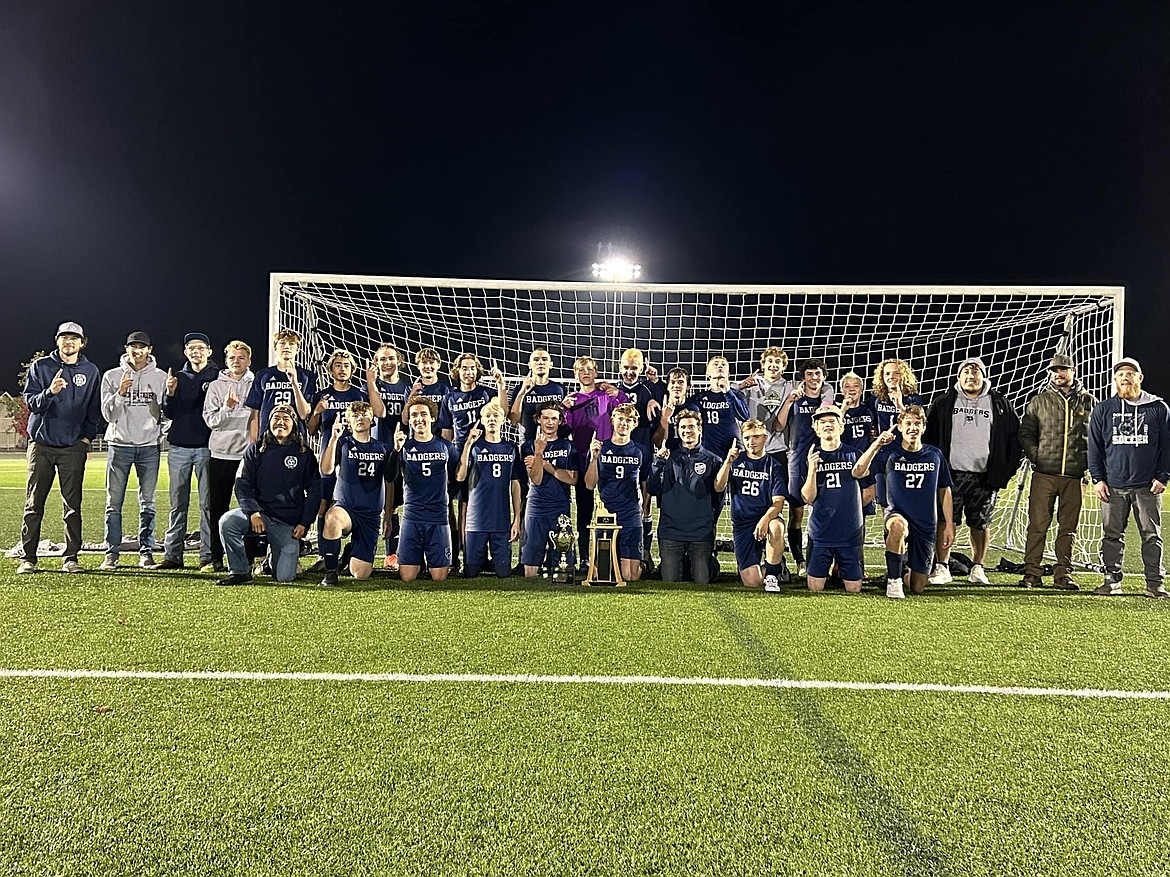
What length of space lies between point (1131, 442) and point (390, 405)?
6.21 meters

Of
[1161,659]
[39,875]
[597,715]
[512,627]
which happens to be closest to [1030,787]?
[597,715]

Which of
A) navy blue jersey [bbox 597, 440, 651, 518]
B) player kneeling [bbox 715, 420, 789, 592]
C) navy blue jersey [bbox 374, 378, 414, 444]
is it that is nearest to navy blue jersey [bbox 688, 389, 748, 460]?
player kneeling [bbox 715, 420, 789, 592]

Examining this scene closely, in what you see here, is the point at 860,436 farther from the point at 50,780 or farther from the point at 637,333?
the point at 50,780

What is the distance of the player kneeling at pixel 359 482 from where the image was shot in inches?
232

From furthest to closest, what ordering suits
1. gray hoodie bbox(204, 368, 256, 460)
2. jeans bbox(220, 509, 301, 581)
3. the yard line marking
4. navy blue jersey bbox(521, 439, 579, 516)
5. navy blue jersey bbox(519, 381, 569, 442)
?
navy blue jersey bbox(519, 381, 569, 442)
navy blue jersey bbox(521, 439, 579, 516)
gray hoodie bbox(204, 368, 256, 460)
jeans bbox(220, 509, 301, 581)
the yard line marking

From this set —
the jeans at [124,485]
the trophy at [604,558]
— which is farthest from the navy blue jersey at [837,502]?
the jeans at [124,485]

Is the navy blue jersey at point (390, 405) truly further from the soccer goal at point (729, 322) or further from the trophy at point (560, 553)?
the trophy at point (560, 553)

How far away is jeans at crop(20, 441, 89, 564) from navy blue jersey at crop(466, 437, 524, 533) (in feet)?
10.4

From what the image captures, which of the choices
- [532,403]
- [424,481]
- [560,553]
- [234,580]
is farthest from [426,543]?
[532,403]

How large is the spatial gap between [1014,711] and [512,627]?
8.70ft

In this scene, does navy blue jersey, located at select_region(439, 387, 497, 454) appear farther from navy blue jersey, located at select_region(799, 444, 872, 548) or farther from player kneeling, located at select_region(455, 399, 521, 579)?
navy blue jersey, located at select_region(799, 444, 872, 548)

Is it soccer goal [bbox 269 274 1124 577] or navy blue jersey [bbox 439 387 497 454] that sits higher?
soccer goal [bbox 269 274 1124 577]

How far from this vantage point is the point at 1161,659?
4.00m

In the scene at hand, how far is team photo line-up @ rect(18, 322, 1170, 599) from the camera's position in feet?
19.1
